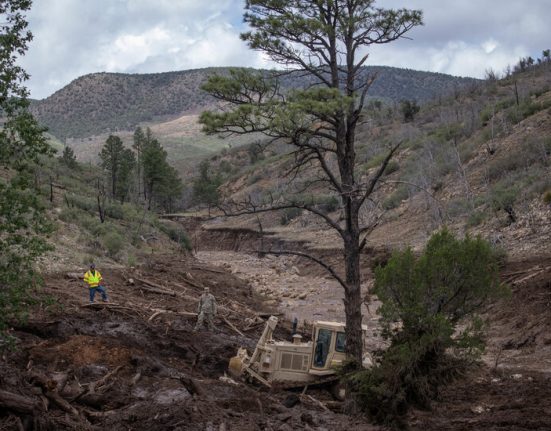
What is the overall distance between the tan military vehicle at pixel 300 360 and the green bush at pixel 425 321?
6.51 ft

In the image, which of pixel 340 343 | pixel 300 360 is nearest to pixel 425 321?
pixel 340 343

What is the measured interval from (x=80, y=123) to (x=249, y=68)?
17002cm

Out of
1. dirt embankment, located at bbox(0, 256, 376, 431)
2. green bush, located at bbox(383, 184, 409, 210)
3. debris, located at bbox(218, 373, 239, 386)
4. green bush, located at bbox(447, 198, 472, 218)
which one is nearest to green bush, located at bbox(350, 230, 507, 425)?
dirt embankment, located at bbox(0, 256, 376, 431)

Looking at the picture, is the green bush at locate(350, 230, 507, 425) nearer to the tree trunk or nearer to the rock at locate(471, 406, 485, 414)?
the tree trunk

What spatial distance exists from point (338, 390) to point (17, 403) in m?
7.13

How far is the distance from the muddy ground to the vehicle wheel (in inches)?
15.0

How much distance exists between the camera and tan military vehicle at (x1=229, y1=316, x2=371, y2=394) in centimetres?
1426

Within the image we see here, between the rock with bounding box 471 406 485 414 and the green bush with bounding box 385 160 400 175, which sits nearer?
the rock with bounding box 471 406 485 414

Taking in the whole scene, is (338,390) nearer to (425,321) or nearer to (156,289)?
(425,321)

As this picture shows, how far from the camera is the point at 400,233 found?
129 feet

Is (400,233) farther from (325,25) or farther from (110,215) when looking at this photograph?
(325,25)

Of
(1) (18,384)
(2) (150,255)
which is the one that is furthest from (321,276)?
(1) (18,384)

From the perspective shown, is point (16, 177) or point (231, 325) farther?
point (231, 325)

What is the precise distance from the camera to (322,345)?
1440 centimetres
